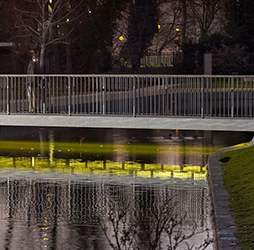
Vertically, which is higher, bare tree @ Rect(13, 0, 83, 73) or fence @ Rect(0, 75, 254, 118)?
bare tree @ Rect(13, 0, 83, 73)

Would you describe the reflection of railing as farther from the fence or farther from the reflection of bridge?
the fence

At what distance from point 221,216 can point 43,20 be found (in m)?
45.5

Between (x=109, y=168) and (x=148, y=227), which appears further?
(x=109, y=168)

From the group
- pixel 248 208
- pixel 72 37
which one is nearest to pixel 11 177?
pixel 248 208

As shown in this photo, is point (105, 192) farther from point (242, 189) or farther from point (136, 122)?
point (136, 122)

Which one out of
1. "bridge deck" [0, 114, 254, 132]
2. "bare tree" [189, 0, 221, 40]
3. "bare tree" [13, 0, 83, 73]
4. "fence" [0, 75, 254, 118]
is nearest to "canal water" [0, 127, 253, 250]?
"bridge deck" [0, 114, 254, 132]

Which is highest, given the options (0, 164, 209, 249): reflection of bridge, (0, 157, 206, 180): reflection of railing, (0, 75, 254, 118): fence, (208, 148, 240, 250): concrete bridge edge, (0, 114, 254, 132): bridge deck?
(0, 75, 254, 118): fence

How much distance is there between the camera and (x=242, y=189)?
12.5 metres

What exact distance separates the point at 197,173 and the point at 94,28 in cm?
4625

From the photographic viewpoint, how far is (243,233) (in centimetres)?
914

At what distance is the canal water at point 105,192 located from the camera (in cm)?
945

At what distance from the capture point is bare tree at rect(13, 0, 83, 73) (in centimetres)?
5438

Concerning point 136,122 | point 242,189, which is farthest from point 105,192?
point 136,122

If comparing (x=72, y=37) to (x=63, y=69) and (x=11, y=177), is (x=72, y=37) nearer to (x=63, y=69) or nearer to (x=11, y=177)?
(x=63, y=69)
